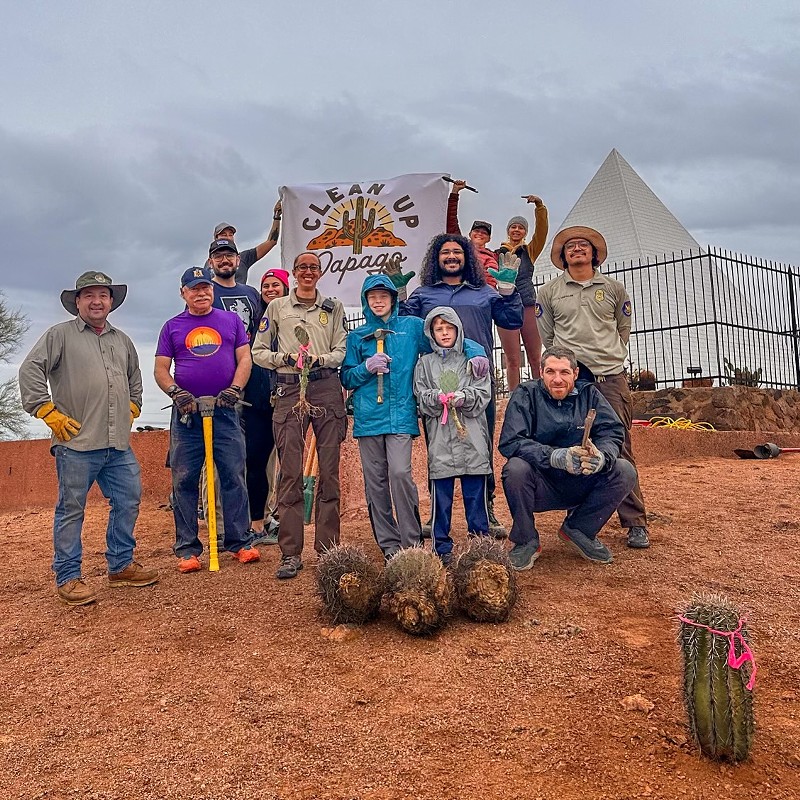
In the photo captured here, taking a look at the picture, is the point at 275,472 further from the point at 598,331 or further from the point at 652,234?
the point at 652,234

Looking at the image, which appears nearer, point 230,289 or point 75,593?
point 75,593

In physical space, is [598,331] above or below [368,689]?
above

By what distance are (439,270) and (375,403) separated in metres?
1.16

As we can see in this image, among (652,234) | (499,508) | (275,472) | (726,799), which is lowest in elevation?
(726,799)

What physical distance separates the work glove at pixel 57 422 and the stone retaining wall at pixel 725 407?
30.9 ft

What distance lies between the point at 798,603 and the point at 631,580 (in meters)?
0.81

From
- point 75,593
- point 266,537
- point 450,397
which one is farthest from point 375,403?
point 75,593

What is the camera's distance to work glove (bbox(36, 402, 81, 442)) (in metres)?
4.13

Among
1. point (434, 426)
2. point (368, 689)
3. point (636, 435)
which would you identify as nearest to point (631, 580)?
point (434, 426)

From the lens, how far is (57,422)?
13.6ft

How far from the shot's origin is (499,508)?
6262 millimetres

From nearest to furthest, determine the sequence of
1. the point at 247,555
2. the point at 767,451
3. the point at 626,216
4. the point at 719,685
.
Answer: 1. the point at 719,685
2. the point at 247,555
3. the point at 767,451
4. the point at 626,216

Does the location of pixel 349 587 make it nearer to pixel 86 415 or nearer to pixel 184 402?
pixel 184 402

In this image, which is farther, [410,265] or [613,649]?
[410,265]
